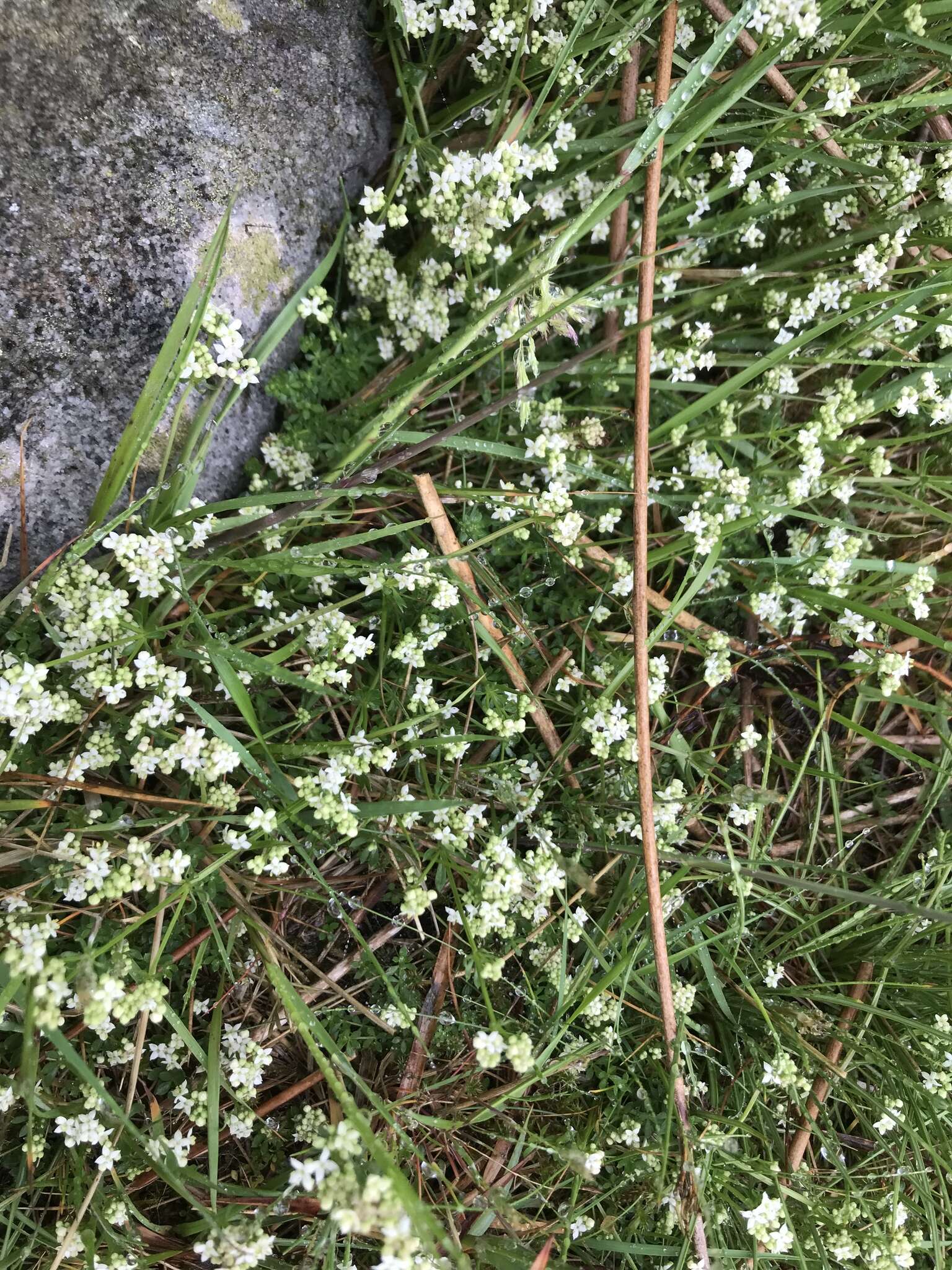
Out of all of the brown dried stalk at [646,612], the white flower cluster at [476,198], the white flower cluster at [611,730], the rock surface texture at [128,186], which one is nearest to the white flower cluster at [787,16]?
the brown dried stalk at [646,612]

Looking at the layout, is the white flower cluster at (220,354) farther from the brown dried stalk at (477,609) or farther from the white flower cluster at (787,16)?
the white flower cluster at (787,16)

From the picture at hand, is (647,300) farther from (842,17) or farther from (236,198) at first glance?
(236,198)

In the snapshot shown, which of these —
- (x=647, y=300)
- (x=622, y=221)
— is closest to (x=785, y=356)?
(x=647, y=300)

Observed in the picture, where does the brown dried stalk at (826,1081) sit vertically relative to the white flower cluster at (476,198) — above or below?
below

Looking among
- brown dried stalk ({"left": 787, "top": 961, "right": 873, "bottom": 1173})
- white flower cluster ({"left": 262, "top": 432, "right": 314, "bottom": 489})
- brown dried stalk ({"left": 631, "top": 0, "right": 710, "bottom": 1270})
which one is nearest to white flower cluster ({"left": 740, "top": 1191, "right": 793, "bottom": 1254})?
brown dried stalk ({"left": 631, "top": 0, "right": 710, "bottom": 1270})

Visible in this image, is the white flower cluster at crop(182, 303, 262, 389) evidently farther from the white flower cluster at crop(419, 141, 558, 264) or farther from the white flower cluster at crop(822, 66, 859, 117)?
the white flower cluster at crop(822, 66, 859, 117)

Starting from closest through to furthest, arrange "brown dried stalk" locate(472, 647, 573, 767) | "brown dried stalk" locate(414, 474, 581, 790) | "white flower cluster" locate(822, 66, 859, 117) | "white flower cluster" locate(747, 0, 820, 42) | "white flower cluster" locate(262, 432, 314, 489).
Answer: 1. "white flower cluster" locate(747, 0, 820, 42)
2. "white flower cluster" locate(822, 66, 859, 117)
3. "brown dried stalk" locate(414, 474, 581, 790)
4. "white flower cluster" locate(262, 432, 314, 489)
5. "brown dried stalk" locate(472, 647, 573, 767)
